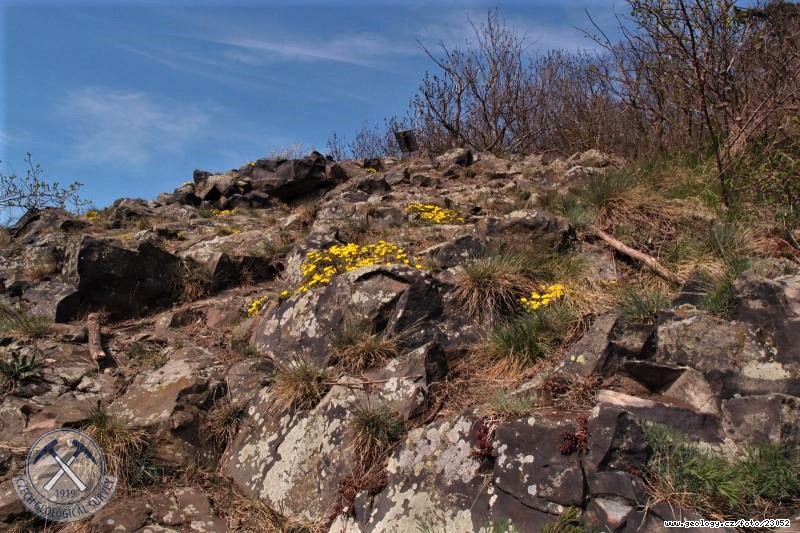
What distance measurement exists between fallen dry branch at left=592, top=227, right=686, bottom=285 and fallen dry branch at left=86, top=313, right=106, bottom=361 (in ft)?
16.3

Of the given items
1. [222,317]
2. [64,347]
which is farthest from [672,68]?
[64,347]

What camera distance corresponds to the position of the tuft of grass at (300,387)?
4066 millimetres

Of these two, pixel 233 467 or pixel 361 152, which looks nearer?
pixel 233 467

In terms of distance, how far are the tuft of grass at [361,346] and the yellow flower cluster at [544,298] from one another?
3.60ft

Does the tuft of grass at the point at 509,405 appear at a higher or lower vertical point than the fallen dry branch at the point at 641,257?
lower

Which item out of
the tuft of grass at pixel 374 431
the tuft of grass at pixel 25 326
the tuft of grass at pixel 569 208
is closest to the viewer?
the tuft of grass at pixel 374 431

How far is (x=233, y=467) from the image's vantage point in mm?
4023

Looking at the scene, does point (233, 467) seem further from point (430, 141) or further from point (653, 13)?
point (430, 141)

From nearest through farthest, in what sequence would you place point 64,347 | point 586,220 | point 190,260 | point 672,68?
point 64,347, point 586,220, point 672,68, point 190,260

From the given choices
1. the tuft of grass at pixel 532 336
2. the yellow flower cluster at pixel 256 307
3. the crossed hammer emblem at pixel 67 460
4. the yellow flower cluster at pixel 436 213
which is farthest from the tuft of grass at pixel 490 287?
the crossed hammer emblem at pixel 67 460

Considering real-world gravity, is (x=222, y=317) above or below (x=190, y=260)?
below

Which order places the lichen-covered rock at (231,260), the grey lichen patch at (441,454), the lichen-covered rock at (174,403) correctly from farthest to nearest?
the lichen-covered rock at (231,260) → the lichen-covered rock at (174,403) → the grey lichen patch at (441,454)

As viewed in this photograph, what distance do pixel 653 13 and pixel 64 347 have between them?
6874mm

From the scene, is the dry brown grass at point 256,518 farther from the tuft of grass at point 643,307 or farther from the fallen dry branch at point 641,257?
the fallen dry branch at point 641,257
